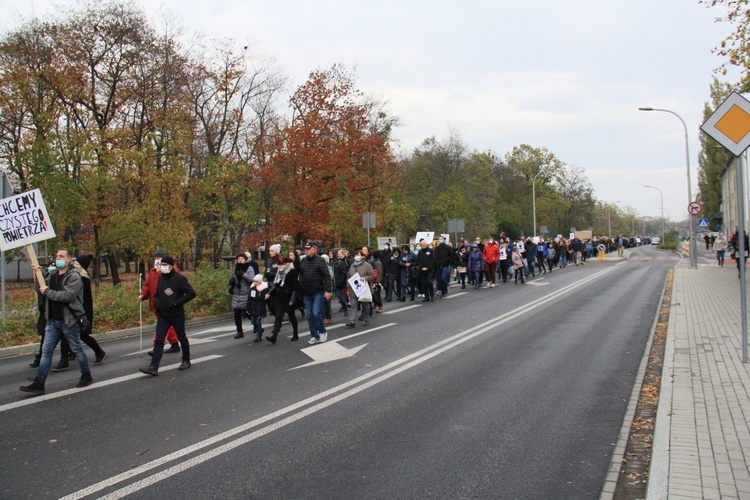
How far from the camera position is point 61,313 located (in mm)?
7234

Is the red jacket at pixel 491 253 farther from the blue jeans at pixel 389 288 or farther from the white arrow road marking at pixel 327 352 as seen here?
the white arrow road marking at pixel 327 352

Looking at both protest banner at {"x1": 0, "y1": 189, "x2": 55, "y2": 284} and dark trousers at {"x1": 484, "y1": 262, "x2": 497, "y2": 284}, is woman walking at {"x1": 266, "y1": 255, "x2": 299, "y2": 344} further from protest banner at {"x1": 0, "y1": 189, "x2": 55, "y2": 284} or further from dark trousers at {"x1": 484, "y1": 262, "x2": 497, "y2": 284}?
dark trousers at {"x1": 484, "y1": 262, "x2": 497, "y2": 284}

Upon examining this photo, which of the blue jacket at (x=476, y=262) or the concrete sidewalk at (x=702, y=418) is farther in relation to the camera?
the blue jacket at (x=476, y=262)

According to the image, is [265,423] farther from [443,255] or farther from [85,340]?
[443,255]

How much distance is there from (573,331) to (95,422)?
28.3 ft

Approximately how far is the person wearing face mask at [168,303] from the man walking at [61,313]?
3.15 ft

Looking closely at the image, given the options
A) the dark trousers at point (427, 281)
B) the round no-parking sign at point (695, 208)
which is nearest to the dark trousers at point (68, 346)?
the dark trousers at point (427, 281)

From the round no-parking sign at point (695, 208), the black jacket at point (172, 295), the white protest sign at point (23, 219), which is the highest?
the round no-parking sign at point (695, 208)

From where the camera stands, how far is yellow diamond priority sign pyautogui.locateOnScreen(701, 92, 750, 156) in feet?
23.4

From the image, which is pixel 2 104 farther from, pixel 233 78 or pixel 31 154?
pixel 233 78

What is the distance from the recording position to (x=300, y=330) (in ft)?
40.0

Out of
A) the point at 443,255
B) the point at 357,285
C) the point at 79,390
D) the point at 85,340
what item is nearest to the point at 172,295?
the point at 79,390

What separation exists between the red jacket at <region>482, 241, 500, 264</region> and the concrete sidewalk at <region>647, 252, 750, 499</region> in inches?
463

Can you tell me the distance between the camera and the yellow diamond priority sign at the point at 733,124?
712cm
